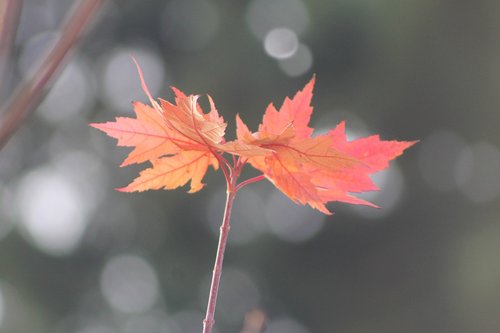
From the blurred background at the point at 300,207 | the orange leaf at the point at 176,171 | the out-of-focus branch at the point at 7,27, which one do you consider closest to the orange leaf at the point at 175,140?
the orange leaf at the point at 176,171

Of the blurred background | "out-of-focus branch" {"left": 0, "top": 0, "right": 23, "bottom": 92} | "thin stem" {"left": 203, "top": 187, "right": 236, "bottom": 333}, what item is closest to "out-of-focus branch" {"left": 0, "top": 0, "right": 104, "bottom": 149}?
"out-of-focus branch" {"left": 0, "top": 0, "right": 23, "bottom": 92}

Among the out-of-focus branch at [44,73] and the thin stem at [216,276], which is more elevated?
the out-of-focus branch at [44,73]

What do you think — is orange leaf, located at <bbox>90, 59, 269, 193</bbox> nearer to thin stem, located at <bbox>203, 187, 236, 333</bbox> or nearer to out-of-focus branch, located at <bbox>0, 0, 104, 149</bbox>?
thin stem, located at <bbox>203, 187, 236, 333</bbox>

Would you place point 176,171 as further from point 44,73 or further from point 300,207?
point 300,207

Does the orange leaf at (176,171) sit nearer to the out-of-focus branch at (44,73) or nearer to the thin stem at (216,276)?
the thin stem at (216,276)

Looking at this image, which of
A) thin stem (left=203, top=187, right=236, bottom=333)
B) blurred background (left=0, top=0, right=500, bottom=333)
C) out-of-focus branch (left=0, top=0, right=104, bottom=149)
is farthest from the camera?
blurred background (left=0, top=0, right=500, bottom=333)

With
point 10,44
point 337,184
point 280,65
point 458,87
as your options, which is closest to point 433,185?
point 458,87
